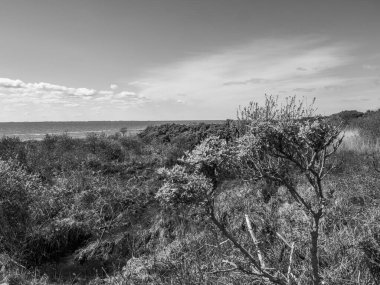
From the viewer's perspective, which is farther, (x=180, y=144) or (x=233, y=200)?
(x=180, y=144)

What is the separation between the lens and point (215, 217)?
217 inches

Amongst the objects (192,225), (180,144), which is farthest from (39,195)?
(180,144)

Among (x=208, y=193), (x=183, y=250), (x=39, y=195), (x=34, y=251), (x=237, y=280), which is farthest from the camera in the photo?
(x=39, y=195)

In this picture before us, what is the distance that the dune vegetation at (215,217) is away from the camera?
8.80 ft

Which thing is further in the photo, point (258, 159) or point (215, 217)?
point (215, 217)

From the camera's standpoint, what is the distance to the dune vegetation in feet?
Answer: 8.80

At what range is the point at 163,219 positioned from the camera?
8.20 meters

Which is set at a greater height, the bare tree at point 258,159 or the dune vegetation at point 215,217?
the bare tree at point 258,159

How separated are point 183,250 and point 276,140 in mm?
4002

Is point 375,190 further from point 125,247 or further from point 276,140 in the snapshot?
point 276,140

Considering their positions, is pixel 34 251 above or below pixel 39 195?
below

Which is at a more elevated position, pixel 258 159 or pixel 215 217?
pixel 258 159

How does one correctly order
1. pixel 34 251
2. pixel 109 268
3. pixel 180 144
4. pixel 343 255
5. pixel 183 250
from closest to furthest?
pixel 343 255
pixel 183 250
pixel 109 268
pixel 34 251
pixel 180 144

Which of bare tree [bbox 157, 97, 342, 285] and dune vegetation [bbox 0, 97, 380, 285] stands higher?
bare tree [bbox 157, 97, 342, 285]
